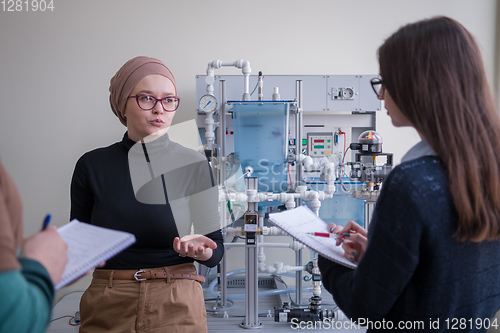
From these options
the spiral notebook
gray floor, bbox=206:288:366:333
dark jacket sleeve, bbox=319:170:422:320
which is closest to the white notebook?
dark jacket sleeve, bbox=319:170:422:320

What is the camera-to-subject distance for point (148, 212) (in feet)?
3.42

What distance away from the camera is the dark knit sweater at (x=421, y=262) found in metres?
0.60

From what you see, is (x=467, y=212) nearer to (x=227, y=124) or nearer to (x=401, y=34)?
(x=401, y=34)

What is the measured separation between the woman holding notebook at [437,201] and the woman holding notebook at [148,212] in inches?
18.7

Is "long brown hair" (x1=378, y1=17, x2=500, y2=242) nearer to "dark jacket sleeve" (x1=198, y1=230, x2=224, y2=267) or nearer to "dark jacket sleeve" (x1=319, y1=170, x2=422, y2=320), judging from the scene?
"dark jacket sleeve" (x1=319, y1=170, x2=422, y2=320)

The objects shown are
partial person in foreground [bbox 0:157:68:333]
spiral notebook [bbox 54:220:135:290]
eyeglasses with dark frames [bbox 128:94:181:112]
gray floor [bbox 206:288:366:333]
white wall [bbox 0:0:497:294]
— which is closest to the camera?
partial person in foreground [bbox 0:157:68:333]

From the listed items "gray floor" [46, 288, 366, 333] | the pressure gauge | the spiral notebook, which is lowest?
"gray floor" [46, 288, 366, 333]

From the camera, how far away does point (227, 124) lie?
266 cm

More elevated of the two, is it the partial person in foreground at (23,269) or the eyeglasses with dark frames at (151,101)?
the eyeglasses with dark frames at (151,101)

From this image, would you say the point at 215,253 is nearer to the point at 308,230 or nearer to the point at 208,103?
the point at 308,230

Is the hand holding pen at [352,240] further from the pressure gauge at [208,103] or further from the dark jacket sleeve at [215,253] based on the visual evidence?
the pressure gauge at [208,103]

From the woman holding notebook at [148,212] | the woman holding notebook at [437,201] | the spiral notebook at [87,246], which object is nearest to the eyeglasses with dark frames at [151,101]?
the woman holding notebook at [148,212]

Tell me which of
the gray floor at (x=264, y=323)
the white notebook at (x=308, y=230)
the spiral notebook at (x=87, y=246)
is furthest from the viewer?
the gray floor at (x=264, y=323)

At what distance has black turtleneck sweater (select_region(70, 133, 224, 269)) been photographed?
1.03 metres
